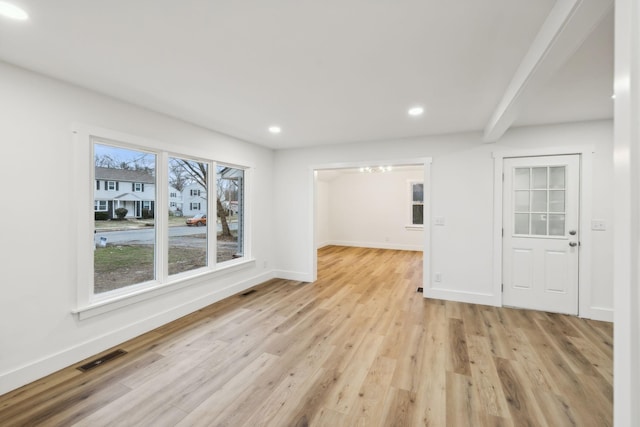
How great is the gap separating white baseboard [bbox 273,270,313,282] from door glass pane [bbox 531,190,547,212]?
3.46m

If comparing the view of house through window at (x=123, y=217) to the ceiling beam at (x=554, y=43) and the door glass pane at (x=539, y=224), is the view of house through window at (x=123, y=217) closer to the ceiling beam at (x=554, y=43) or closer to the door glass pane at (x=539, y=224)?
the ceiling beam at (x=554, y=43)

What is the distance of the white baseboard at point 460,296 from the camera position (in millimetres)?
3902

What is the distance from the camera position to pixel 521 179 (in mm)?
3801

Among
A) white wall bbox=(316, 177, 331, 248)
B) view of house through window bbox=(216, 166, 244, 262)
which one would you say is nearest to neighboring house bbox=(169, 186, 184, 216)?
view of house through window bbox=(216, 166, 244, 262)

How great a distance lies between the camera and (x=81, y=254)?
2502 millimetres

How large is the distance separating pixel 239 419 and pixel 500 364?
2.17m

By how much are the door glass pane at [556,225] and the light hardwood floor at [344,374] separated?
1035 millimetres

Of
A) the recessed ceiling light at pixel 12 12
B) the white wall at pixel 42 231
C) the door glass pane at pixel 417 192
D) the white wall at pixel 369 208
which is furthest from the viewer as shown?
the white wall at pixel 369 208

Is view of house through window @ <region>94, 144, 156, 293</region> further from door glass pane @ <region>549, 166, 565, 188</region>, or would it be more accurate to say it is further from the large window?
door glass pane @ <region>549, 166, 565, 188</region>

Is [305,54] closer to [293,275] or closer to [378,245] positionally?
[293,275]

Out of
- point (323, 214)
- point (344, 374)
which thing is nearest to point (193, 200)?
point (344, 374)

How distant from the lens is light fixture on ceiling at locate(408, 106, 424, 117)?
305cm

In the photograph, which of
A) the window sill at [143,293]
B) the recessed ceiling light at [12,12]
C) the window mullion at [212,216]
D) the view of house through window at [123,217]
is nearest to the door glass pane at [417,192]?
the window sill at [143,293]

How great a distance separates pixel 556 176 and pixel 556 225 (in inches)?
24.7
